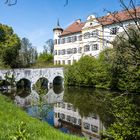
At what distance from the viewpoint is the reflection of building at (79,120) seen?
1929cm

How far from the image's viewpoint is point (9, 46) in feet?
188

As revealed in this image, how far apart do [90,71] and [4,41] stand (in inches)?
773

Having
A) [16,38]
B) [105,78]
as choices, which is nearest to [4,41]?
[16,38]

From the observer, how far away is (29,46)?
10031 centimetres

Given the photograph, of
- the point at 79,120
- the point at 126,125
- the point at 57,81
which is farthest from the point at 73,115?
the point at 57,81

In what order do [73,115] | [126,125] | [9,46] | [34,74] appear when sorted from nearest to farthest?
[126,125]
[73,115]
[34,74]
[9,46]

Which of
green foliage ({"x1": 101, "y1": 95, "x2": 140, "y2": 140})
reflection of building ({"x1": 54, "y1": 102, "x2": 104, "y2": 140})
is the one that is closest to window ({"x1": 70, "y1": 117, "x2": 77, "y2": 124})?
reflection of building ({"x1": 54, "y1": 102, "x2": 104, "y2": 140})

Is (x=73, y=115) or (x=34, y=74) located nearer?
(x=73, y=115)

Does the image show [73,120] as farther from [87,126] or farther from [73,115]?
[87,126]

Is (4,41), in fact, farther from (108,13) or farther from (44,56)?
(108,13)

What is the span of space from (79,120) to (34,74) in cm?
2844

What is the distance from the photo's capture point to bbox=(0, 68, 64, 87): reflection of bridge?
48.1 meters

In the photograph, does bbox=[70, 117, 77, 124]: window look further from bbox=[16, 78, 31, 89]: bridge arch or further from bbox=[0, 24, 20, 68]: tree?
bbox=[0, 24, 20, 68]: tree

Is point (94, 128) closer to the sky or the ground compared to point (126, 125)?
closer to the ground
